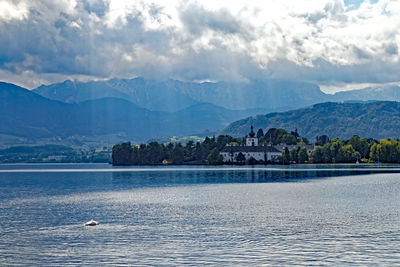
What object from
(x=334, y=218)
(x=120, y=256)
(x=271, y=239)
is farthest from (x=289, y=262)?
(x=334, y=218)

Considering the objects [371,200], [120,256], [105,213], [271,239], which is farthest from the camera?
[371,200]

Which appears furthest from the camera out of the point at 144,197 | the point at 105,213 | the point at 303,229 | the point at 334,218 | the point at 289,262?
the point at 144,197

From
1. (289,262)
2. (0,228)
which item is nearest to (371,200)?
(289,262)

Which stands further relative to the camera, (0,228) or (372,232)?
(0,228)

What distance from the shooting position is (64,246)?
48812 millimetres

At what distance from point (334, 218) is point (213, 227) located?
592 inches

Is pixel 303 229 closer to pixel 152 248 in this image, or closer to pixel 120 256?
pixel 152 248

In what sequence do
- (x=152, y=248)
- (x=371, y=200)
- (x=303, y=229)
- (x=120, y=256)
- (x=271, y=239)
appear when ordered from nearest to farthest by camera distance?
(x=120, y=256) < (x=152, y=248) < (x=271, y=239) < (x=303, y=229) < (x=371, y=200)

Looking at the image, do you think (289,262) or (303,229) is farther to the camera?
(303,229)

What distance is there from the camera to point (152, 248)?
4744 centimetres

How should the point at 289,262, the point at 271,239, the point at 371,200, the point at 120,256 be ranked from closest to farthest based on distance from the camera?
1. the point at 289,262
2. the point at 120,256
3. the point at 271,239
4. the point at 371,200

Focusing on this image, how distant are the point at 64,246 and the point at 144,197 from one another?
159 ft

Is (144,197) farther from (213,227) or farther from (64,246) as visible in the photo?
(64,246)

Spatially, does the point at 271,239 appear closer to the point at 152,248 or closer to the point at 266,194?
the point at 152,248
